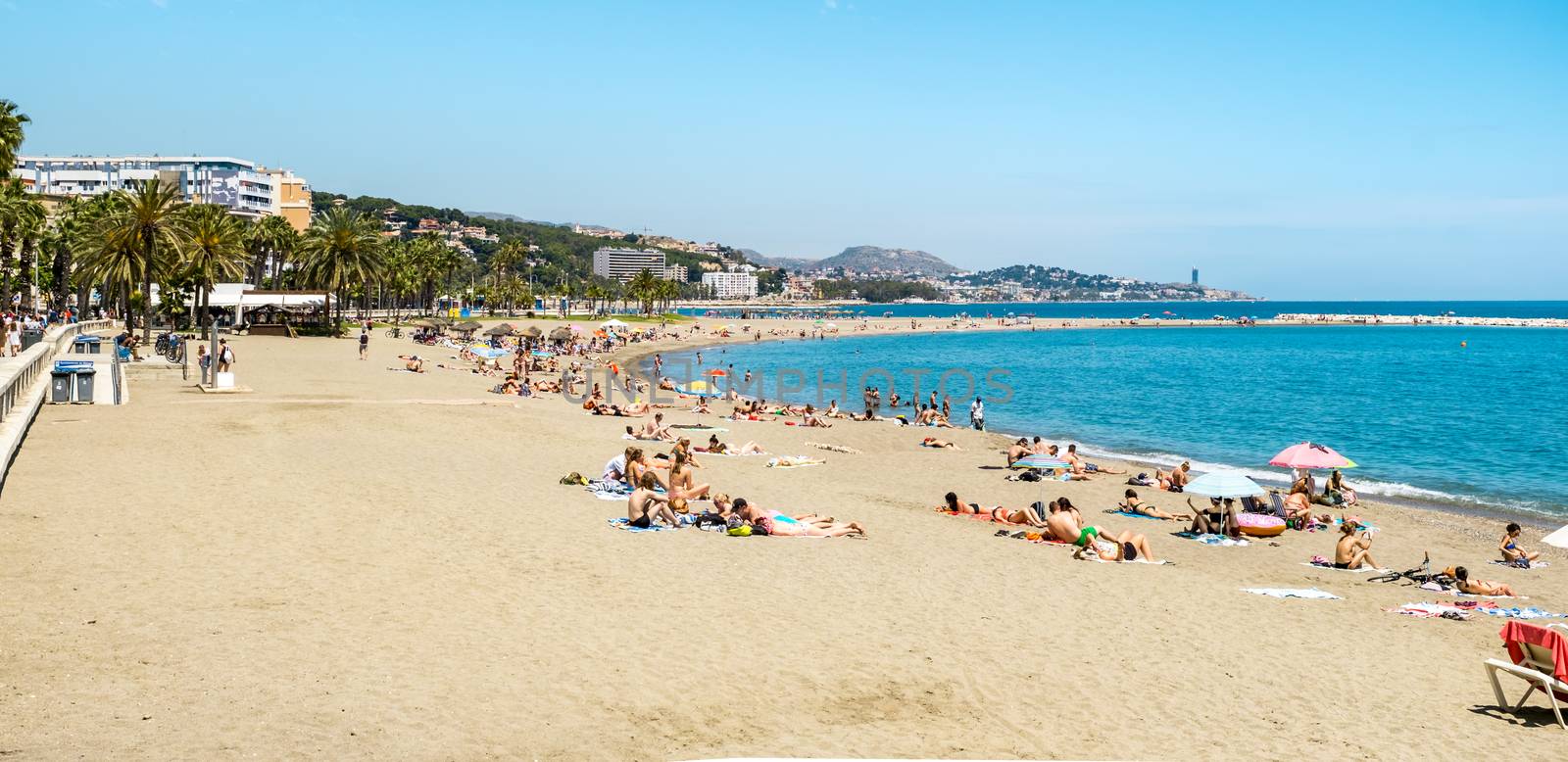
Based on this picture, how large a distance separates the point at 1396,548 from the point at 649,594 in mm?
12687

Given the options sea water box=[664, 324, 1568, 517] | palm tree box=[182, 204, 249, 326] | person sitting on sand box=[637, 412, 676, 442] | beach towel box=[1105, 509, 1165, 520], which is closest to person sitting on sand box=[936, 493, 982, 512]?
beach towel box=[1105, 509, 1165, 520]

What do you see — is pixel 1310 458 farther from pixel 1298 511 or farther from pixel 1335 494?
pixel 1298 511

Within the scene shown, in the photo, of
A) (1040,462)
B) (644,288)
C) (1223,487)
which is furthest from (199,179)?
(1223,487)

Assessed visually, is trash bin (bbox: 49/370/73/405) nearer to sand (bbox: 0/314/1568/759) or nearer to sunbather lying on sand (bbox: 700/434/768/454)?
sand (bbox: 0/314/1568/759)

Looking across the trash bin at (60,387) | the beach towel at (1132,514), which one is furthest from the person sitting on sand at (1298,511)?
the trash bin at (60,387)

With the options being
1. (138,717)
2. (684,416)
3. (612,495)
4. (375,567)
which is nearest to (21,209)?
(684,416)

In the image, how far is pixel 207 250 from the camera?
49.7 meters

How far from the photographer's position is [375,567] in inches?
436

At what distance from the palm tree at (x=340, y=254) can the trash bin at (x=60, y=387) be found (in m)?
37.2

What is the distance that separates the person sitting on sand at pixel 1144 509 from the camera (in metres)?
18.6

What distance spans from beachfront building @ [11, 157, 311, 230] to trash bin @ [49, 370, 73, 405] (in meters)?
105

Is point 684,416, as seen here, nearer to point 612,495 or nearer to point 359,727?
point 612,495

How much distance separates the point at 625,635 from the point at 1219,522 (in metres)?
11.4

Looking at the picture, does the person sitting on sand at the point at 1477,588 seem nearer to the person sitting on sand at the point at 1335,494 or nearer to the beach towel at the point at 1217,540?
the beach towel at the point at 1217,540
